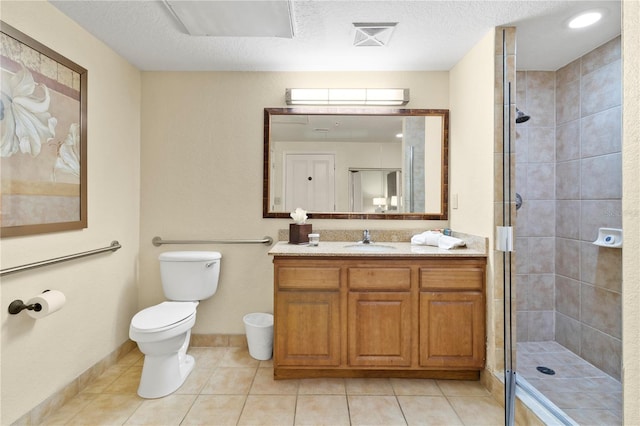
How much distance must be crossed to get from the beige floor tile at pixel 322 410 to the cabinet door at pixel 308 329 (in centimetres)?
20

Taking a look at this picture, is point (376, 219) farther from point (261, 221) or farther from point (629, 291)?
point (629, 291)

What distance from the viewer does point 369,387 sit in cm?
199

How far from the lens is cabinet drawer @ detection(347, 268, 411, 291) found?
79.1 inches

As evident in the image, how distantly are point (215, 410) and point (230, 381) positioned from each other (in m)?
0.29

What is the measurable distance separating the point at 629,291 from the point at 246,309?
2.34 meters

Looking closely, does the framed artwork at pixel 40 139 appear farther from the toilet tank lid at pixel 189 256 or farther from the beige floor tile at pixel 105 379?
the beige floor tile at pixel 105 379

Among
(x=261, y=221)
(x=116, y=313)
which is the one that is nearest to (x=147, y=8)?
(x=261, y=221)

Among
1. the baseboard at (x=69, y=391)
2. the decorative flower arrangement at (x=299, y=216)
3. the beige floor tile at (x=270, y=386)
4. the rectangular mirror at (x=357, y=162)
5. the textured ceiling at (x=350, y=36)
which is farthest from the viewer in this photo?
the rectangular mirror at (x=357, y=162)

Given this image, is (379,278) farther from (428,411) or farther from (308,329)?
(428,411)

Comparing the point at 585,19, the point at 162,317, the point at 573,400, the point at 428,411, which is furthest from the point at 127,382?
the point at 585,19

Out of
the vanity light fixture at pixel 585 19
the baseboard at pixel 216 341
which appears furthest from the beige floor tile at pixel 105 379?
the vanity light fixture at pixel 585 19

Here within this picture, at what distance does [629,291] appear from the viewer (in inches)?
29.3

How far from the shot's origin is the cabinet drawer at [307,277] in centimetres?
201

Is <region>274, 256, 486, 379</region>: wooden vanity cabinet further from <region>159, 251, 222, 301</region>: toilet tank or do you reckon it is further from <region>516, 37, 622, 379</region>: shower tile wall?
<region>159, 251, 222, 301</region>: toilet tank
